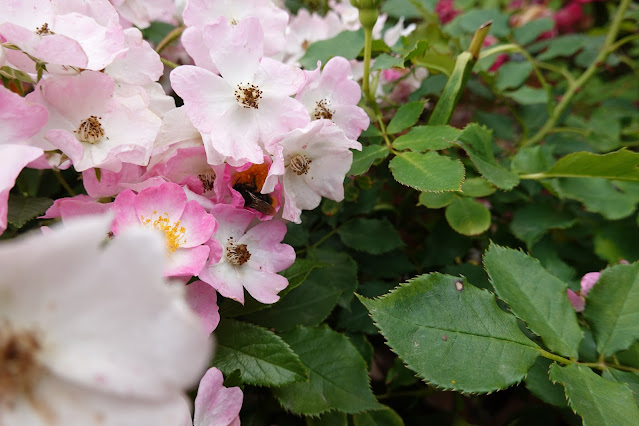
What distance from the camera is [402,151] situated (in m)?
0.58

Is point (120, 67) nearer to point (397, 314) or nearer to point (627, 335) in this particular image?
point (397, 314)

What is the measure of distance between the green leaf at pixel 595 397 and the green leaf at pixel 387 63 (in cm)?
36

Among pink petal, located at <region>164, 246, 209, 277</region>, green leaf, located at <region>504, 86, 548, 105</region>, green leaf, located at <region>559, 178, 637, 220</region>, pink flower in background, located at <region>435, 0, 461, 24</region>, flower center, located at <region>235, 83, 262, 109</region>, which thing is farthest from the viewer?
pink flower in background, located at <region>435, 0, 461, 24</region>

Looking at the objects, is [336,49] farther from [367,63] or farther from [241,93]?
[241,93]

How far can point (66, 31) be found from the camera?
45 centimetres

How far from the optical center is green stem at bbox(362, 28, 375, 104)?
566 mm

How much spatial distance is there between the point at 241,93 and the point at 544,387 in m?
0.46

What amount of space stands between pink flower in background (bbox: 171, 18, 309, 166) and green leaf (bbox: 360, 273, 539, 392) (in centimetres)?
19

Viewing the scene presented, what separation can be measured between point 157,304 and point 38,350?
0.07 metres

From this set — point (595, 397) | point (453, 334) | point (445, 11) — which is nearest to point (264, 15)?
point (453, 334)

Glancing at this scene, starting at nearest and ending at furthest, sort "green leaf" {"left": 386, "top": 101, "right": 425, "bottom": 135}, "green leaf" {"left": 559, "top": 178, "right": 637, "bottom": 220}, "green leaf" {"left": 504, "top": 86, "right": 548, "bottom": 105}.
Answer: "green leaf" {"left": 386, "top": 101, "right": 425, "bottom": 135}
"green leaf" {"left": 559, "top": 178, "right": 637, "bottom": 220}
"green leaf" {"left": 504, "top": 86, "right": 548, "bottom": 105}

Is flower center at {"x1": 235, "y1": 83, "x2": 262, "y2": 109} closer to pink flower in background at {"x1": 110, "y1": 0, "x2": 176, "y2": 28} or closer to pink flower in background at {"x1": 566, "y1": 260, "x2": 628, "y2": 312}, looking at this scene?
pink flower in background at {"x1": 110, "y1": 0, "x2": 176, "y2": 28}

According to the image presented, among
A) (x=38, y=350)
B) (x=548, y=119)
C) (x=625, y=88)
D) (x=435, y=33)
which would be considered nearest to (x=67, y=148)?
(x=38, y=350)

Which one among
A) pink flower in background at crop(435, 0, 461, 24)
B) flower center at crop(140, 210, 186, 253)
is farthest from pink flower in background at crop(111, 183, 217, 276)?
pink flower in background at crop(435, 0, 461, 24)
